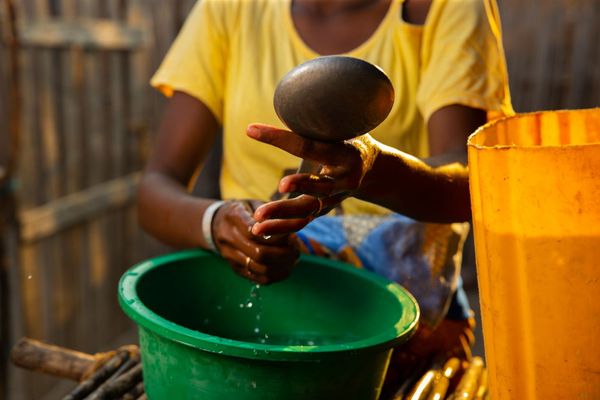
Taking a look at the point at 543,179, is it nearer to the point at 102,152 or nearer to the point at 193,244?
the point at 193,244

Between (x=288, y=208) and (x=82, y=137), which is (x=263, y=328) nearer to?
(x=288, y=208)

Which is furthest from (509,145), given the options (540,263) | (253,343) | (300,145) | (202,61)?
(202,61)

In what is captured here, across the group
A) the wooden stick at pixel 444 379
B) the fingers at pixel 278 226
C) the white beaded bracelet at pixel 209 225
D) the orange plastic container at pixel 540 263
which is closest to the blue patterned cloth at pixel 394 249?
the wooden stick at pixel 444 379

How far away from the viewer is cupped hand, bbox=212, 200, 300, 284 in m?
1.24

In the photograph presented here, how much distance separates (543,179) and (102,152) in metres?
3.19

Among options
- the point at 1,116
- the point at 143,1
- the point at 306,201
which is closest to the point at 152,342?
the point at 306,201

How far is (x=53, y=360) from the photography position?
1516mm

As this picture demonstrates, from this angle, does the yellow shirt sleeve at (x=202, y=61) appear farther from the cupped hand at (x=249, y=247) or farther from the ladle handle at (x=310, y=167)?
the ladle handle at (x=310, y=167)

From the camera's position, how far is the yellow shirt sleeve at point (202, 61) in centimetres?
177

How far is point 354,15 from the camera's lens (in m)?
1.75

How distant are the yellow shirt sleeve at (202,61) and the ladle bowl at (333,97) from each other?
34.6 inches

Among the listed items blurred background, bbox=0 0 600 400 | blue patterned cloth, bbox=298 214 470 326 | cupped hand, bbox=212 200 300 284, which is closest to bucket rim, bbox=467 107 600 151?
cupped hand, bbox=212 200 300 284

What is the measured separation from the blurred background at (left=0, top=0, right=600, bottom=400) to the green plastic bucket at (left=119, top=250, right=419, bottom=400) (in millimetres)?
1450

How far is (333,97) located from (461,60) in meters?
0.75
